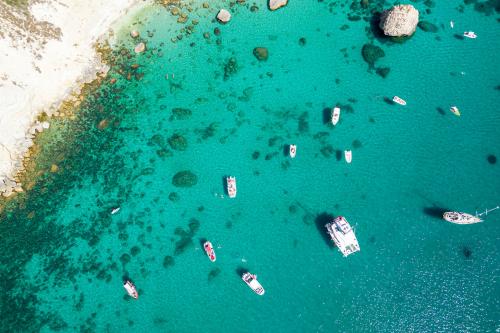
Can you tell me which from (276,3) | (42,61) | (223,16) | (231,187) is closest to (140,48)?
(223,16)

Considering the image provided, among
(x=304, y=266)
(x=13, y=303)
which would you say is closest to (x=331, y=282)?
(x=304, y=266)

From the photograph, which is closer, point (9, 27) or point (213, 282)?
point (213, 282)

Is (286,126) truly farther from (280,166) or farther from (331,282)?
(331,282)

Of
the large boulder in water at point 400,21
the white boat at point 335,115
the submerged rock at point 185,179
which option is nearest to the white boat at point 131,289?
the submerged rock at point 185,179

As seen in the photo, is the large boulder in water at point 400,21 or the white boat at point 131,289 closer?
the white boat at point 131,289

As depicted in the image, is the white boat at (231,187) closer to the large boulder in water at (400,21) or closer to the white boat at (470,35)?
the large boulder in water at (400,21)

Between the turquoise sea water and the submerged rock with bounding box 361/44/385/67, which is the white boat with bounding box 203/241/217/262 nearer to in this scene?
the turquoise sea water
